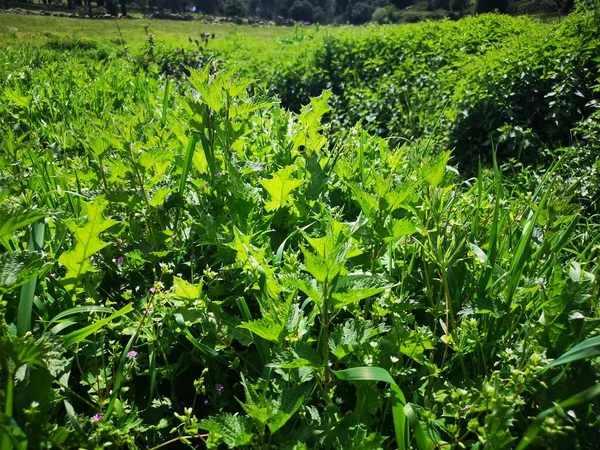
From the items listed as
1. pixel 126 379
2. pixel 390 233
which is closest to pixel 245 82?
pixel 390 233

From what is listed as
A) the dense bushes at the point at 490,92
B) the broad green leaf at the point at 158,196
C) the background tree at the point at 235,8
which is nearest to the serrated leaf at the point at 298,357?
the broad green leaf at the point at 158,196

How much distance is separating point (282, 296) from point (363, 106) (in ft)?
20.9

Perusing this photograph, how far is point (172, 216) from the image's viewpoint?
5.47 ft

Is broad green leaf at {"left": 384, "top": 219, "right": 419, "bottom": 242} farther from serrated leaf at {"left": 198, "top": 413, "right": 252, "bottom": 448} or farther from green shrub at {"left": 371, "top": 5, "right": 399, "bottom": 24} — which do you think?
green shrub at {"left": 371, "top": 5, "right": 399, "bottom": 24}

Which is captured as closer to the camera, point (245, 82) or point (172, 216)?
point (245, 82)

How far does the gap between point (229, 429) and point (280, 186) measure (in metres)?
0.82

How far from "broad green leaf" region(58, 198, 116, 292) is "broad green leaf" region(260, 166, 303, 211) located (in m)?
0.53

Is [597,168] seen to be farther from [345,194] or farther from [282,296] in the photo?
[282,296]

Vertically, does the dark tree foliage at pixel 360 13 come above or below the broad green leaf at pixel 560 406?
above

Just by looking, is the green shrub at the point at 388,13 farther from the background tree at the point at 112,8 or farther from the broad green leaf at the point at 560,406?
Result: the broad green leaf at the point at 560,406

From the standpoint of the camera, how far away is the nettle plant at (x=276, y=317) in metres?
0.88

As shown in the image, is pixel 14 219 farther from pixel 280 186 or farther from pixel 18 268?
pixel 280 186

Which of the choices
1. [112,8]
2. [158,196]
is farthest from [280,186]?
[112,8]

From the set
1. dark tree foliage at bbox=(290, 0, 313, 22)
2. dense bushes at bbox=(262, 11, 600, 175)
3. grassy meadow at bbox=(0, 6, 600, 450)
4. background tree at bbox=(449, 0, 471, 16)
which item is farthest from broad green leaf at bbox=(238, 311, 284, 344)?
dark tree foliage at bbox=(290, 0, 313, 22)
